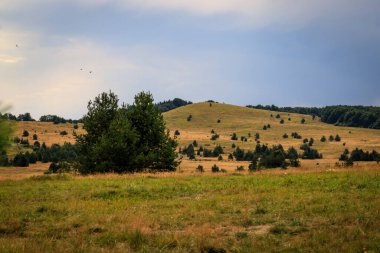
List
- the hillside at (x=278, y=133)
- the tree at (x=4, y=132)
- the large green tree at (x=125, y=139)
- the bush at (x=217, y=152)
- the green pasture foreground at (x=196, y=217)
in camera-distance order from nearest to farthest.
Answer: the tree at (x=4, y=132)
the green pasture foreground at (x=196, y=217)
the large green tree at (x=125, y=139)
the bush at (x=217, y=152)
the hillside at (x=278, y=133)

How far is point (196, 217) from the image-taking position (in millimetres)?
14914

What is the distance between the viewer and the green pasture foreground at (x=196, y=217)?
36.0 ft

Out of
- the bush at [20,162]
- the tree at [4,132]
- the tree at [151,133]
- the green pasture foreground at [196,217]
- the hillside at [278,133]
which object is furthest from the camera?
the hillside at [278,133]

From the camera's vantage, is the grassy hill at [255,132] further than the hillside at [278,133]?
No

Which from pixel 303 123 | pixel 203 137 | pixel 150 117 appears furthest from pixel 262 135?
pixel 150 117

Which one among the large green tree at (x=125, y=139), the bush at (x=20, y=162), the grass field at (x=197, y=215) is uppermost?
the large green tree at (x=125, y=139)

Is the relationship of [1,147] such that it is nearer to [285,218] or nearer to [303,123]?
[285,218]

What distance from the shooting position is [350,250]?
391 inches

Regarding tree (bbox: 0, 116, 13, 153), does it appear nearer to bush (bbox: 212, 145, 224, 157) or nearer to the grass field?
the grass field

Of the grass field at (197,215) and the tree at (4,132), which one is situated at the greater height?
the tree at (4,132)

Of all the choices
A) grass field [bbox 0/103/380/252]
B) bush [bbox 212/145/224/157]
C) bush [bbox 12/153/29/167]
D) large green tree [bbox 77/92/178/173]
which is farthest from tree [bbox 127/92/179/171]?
bush [bbox 212/145/224/157]

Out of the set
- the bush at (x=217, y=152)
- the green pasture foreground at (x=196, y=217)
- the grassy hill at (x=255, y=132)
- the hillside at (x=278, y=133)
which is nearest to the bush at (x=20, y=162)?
the grassy hill at (x=255, y=132)

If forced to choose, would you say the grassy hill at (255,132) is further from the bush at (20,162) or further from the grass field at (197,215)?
the grass field at (197,215)

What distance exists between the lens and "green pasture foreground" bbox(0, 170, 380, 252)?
10961mm
